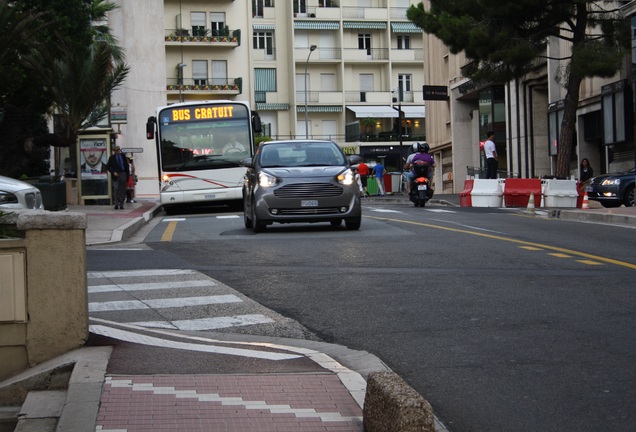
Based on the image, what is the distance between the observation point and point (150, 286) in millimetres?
10844

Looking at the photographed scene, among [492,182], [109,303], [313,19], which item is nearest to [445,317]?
[109,303]

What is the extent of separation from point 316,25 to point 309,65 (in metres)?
3.08

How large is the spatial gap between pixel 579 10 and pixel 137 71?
107 feet

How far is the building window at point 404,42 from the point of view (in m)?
80.4

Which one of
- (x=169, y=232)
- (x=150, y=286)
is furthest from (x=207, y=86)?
(x=150, y=286)

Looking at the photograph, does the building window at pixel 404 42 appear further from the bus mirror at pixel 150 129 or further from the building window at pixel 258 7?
the bus mirror at pixel 150 129

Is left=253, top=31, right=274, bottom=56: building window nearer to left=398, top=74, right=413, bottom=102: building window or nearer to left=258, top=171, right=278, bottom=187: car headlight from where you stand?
left=398, top=74, right=413, bottom=102: building window

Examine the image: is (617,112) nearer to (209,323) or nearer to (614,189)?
(614,189)

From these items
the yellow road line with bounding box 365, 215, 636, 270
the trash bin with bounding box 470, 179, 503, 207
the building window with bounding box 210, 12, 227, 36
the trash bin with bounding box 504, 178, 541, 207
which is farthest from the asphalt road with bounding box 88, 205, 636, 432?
the building window with bounding box 210, 12, 227, 36

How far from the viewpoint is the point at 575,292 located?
9734 millimetres

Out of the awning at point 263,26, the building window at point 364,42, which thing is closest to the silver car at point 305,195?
A: the awning at point 263,26

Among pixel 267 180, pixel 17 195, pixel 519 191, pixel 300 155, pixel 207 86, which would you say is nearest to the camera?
pixel 17 195

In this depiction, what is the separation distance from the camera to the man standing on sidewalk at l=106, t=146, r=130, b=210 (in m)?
31.0

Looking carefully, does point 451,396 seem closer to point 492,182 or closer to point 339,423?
point 339,423
